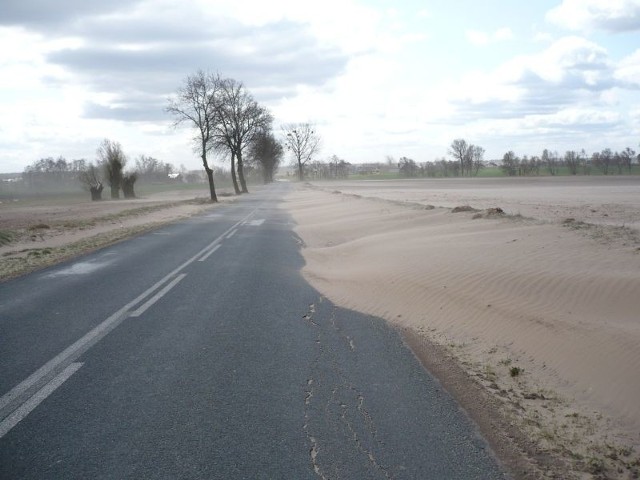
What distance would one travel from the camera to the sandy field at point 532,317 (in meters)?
4.29

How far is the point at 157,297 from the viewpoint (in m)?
9.09

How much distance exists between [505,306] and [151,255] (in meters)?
10.0

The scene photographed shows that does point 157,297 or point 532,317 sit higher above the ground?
point 157,297

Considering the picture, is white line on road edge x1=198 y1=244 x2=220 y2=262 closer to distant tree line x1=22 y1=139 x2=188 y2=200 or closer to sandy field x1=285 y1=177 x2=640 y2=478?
sandy field x1=285 y1=177 x2=640 y2=478

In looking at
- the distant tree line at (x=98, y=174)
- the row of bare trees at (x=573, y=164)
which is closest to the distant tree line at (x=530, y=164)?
the row of bare trees at (x=573, y=164)

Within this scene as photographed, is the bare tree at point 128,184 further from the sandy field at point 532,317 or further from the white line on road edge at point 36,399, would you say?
the white line on road edge at point 36,399

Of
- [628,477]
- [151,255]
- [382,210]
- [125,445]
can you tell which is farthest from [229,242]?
[628,477]

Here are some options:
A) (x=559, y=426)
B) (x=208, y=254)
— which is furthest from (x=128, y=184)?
(x=559, y=426)

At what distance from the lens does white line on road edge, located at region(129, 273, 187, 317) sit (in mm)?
8016

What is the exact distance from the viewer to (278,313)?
26.3 ft

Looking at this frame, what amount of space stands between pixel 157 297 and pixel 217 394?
4.65m

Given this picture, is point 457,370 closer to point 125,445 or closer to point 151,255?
point 125,445

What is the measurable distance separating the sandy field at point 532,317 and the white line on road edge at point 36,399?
372 centimetres

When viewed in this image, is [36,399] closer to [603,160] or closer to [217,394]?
[217,394]
